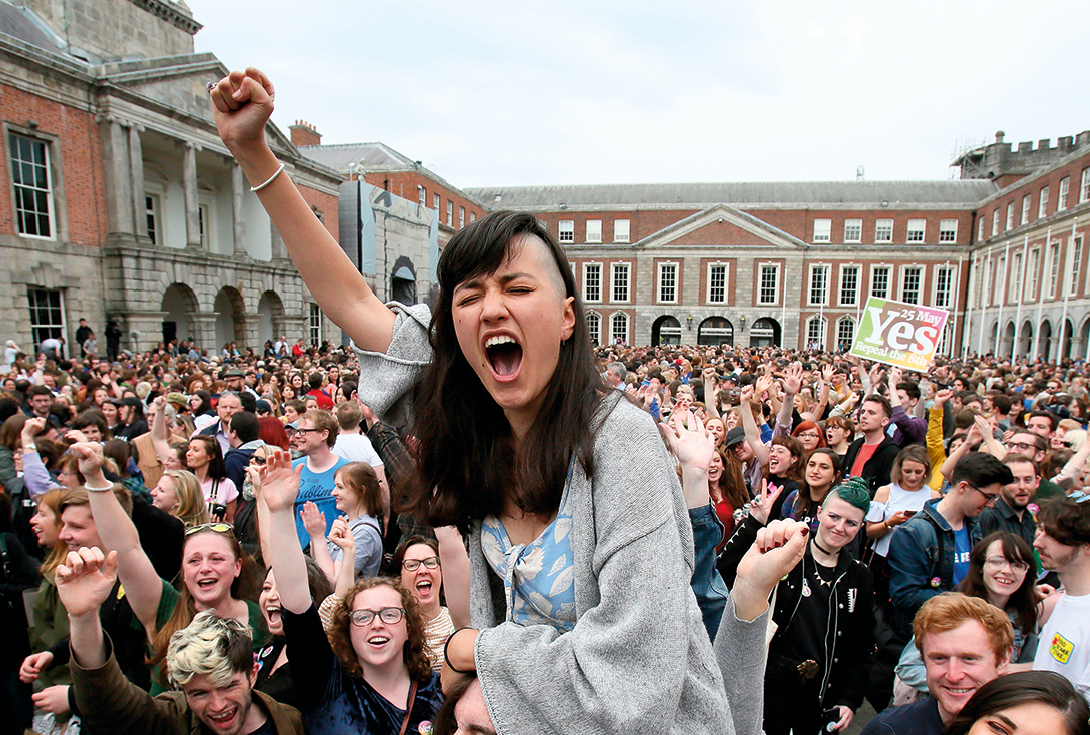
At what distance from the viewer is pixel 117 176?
58.1 ft

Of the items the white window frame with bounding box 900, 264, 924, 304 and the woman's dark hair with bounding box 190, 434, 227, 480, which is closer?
the woman's dark hair with bounding box 190, 434, 227, 480

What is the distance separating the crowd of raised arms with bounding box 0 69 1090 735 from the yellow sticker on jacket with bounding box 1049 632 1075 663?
1 cm

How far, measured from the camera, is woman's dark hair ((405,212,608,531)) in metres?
1.22

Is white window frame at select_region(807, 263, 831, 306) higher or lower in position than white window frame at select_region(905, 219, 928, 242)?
lower

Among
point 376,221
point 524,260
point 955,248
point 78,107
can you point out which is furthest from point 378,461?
point 955,248

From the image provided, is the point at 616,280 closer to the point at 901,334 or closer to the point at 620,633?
the point at 901,334

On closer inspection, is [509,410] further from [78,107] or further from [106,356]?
[78,107]

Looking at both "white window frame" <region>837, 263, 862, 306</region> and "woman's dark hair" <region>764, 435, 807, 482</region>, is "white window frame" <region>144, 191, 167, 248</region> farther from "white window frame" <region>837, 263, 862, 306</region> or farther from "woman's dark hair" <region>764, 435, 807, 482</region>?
"white window frame" <region>837, 263, 862, 306</region>

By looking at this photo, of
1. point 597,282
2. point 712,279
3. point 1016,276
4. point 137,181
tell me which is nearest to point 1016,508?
point 137,181

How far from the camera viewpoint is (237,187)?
73.9 ft

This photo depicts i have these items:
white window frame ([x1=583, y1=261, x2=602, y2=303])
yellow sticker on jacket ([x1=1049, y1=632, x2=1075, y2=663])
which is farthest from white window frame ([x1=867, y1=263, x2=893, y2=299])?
yellow sticker on jacket ([x1=1049, y1=632, x2=1075, y2=663])

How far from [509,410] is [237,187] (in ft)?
82.8

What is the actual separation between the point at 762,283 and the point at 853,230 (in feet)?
27.2

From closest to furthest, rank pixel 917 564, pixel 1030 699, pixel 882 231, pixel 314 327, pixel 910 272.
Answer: pixel 1030 699
pixel 917 564
pixel 314 327
pixel 910 272
pixel 882 231
